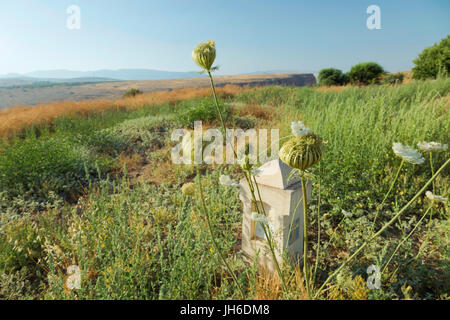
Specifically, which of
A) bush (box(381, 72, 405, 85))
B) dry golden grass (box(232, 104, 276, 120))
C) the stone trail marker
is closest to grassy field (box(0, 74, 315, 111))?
bush (box(381, 72, 405, 85))

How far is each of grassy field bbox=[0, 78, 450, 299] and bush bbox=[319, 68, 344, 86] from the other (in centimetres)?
2214

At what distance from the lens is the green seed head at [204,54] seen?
1.14 metres

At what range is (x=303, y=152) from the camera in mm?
910

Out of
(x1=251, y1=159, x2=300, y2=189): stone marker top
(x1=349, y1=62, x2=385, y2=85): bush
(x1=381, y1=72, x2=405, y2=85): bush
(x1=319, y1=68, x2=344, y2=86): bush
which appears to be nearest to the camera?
(x1=251, y1=159, x2=300, y2=189): stone marker top

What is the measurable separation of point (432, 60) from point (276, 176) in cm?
2061

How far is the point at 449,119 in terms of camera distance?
3416mm

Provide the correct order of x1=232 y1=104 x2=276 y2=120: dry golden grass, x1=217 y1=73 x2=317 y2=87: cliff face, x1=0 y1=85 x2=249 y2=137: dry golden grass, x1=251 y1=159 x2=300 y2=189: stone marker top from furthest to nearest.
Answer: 1. x1=217 y1=73 x2=317 y2=87: cliff face
2. x1=232 y1=104 x2=276 y2=120: dry golden grass
3. x1=0 y1=85 x2=249 y2=137: dry golden grass
4. x1=251 y1=159 x2=300 y2=189: stone marker top

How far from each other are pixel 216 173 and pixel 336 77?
24.9 metres

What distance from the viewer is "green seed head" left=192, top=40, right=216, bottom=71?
1140 millimetres

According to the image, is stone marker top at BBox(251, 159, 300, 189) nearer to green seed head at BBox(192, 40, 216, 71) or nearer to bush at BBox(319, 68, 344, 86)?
green seed head at BBox(192, 40, 216, 71)

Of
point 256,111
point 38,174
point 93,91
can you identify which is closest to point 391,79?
point 256,111

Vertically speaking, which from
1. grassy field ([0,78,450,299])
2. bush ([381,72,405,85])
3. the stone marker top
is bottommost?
grassy field ([0,78,450,299])
